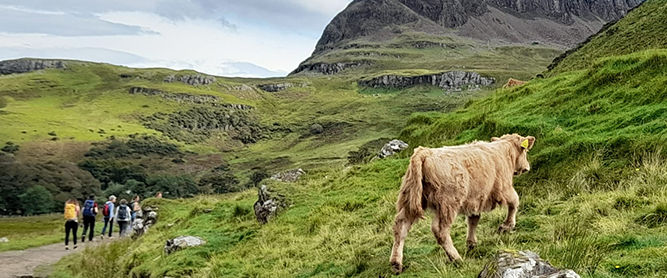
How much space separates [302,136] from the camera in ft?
598

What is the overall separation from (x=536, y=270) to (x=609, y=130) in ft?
30.0

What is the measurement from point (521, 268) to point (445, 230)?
2.36 m

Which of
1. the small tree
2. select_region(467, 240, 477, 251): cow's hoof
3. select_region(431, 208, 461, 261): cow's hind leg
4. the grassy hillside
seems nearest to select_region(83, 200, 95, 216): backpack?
select_region(467, 240, 477, 251): cow's hoof

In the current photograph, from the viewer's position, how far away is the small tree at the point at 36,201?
79.4 metres

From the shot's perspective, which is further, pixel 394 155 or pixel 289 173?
pixel 289 173

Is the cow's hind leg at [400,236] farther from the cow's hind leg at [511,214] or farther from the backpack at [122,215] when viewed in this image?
the backpack at [122,215]

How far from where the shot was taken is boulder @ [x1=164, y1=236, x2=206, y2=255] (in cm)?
1509

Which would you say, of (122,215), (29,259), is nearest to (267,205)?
(122,215)

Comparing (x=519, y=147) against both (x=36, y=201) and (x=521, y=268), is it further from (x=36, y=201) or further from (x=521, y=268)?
(x=36, y=201)

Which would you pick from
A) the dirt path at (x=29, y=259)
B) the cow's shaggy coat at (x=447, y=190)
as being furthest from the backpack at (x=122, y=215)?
the cow's shaggy coat at (x=447, y=190)

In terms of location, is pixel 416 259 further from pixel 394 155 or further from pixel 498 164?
pixel 394 155

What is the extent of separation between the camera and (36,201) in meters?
81.9

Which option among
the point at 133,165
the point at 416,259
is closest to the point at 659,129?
the point at 416,259

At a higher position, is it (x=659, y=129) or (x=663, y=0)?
(x=663, y=0)
